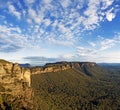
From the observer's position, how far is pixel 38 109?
634 ft

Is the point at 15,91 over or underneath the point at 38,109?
over

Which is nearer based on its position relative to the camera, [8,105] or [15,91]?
[8,105]

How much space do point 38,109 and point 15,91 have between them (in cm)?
2337

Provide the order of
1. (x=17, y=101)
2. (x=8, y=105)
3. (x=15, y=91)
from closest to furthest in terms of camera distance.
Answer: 1. (x=8, y=105)
2. (x=17, y=101)
3. (x=15, y=91)

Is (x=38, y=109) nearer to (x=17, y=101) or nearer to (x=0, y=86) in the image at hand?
(x=17, y=101)

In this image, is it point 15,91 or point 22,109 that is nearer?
point 22,109

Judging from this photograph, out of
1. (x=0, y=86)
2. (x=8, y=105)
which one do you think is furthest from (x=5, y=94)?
(x=8, y=105)

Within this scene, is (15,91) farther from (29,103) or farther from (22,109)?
(22,109)

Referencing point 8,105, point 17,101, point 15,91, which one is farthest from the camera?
point 15,91

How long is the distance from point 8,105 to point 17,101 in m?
15.3

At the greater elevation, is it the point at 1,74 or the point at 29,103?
the point at 1,74

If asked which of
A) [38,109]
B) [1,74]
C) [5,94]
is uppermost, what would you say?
[1,74]

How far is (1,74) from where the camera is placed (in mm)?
199875

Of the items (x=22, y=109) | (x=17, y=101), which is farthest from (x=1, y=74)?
(x=22, y=109)
